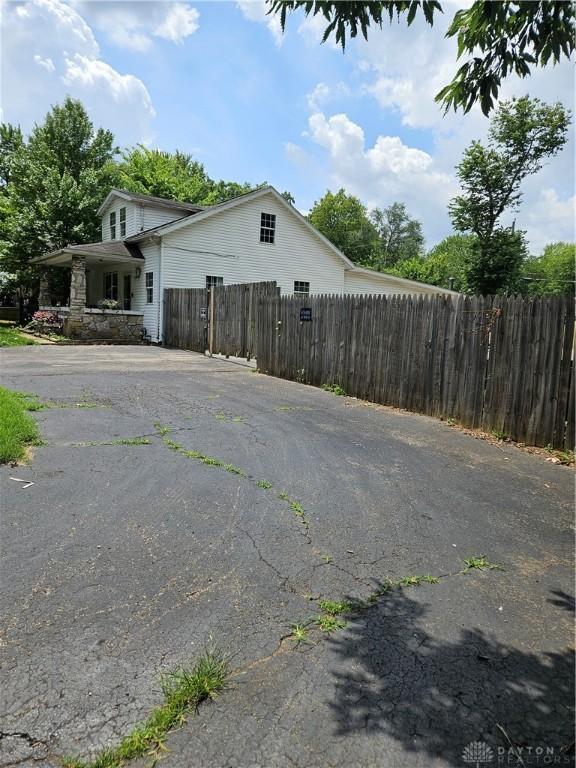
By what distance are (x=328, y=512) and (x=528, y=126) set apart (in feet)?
119

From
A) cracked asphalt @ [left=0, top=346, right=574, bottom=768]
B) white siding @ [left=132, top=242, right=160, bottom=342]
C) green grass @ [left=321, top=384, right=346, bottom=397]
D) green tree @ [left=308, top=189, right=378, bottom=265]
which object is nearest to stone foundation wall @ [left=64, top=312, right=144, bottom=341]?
white siding @ [left=132, top=242, right=160, bottom=342]

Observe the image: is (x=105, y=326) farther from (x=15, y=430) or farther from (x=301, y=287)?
(x=15, y=430)

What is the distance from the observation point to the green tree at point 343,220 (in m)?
49.7

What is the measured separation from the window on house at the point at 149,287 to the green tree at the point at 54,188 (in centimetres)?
835

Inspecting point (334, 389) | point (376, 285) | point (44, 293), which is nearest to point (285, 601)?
point (334, 389)

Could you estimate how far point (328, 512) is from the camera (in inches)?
144

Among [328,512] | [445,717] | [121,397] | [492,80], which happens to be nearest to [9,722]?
[445,717]

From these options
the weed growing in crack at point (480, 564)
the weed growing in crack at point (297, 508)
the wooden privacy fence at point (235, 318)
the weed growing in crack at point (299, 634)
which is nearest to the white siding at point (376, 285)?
the wooden privacy fence at point (235, 318)

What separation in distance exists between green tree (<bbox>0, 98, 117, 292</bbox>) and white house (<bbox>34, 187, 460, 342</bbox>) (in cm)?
189

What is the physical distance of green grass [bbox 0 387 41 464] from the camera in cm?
438

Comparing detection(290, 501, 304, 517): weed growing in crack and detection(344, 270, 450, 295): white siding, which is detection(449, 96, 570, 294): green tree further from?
detection(290, 501, 304, 517): weed growing in crack

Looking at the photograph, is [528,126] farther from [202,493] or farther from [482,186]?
[202,493]

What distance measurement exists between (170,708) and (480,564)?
211 centimetres

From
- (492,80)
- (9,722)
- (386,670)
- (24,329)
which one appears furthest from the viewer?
(24,329)
